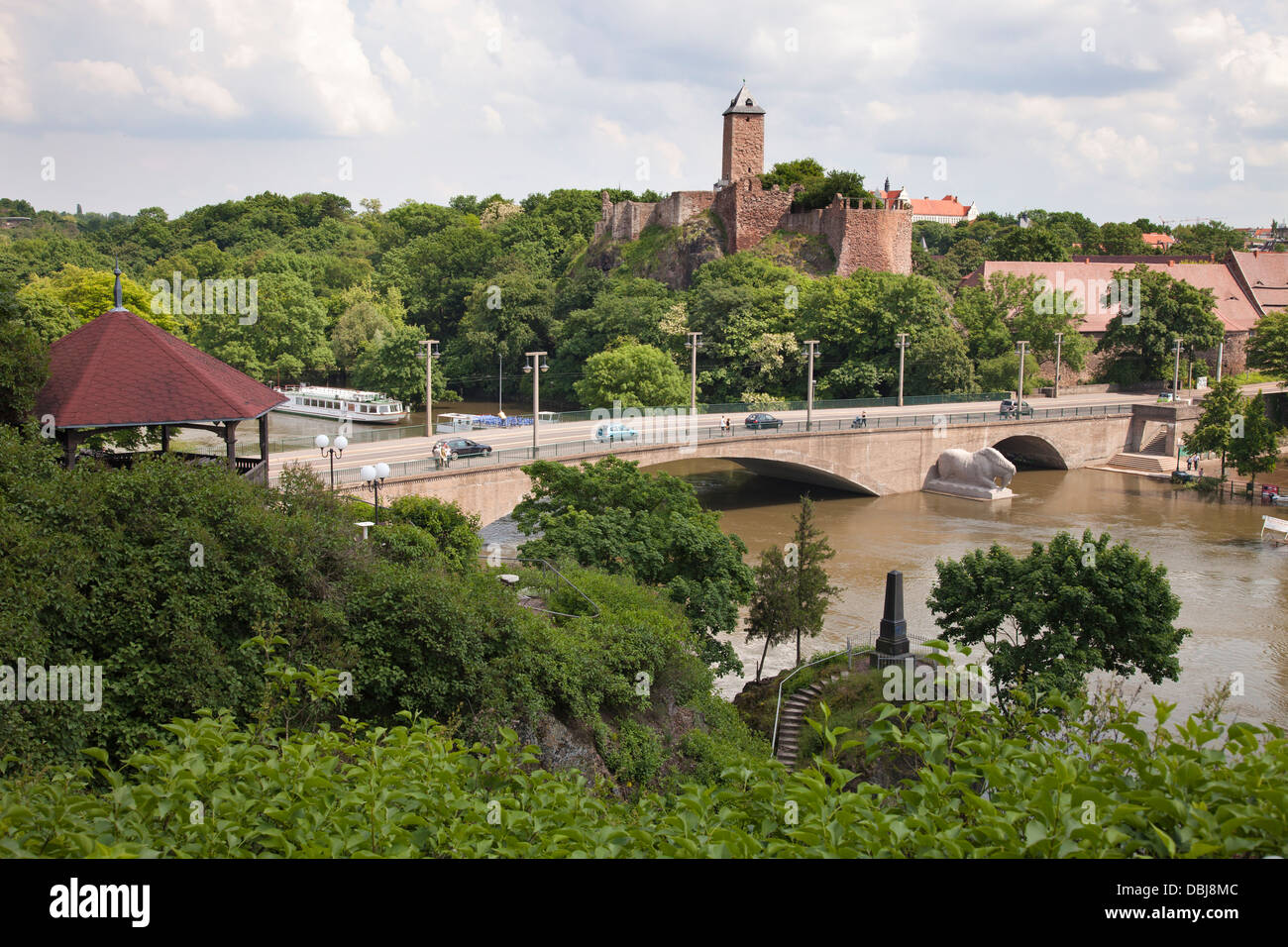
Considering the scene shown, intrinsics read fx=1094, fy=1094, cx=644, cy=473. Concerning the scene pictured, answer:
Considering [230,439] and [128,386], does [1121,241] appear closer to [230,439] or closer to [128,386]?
[230,439]

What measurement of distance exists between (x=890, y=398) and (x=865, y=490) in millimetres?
8195

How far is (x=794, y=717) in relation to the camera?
2248cm

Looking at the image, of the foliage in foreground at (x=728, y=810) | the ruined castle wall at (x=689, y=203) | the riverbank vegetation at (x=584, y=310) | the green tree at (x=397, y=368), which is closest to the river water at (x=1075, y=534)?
the riverbank vegetation at (x=584, y=310)

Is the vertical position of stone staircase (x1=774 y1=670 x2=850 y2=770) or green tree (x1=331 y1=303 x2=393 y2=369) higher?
green tree (x1=331 y1=303 x2=393 y2=369)

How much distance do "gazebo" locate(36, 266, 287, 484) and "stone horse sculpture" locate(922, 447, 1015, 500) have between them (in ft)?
127

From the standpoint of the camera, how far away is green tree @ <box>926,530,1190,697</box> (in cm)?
2106

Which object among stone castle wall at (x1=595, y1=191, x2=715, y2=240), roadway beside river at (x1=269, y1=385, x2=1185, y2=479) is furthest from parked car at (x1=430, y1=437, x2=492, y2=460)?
stone castle wall at (x1=595, y1=191, x2=715, y2=240)

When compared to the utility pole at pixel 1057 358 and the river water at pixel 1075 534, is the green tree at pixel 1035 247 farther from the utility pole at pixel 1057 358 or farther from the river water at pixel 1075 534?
the river water at pixel 1075 534

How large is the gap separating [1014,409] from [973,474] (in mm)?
7599

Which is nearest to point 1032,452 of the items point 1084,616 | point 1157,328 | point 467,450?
point 1157,328

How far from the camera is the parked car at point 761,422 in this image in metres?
49.9

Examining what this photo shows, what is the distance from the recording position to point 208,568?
14.3 metres

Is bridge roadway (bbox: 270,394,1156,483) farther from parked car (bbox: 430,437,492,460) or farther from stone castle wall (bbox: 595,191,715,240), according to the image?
stone castle wall (bbox: 595,191,715,240)

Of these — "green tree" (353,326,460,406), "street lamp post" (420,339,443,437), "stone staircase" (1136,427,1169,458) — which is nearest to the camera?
"street lamp post" (420,339,443,437)
